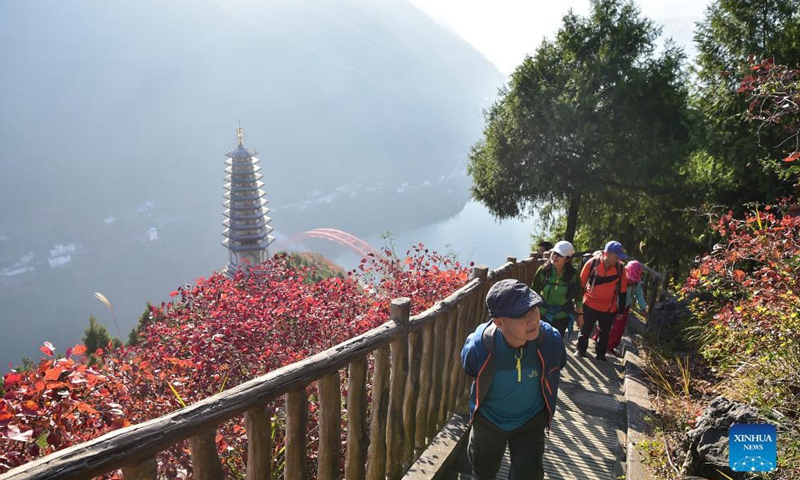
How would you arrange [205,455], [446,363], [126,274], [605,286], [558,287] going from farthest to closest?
1. [126,274]
2. [605,286]
3. [558,287]
4. [446,363]
5. [205,455]

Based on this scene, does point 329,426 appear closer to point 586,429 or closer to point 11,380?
→ point 11,380

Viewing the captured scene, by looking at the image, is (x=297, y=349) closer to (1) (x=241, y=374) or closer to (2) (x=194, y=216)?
(1) (x=241, y=374)

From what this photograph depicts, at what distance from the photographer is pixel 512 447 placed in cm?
300

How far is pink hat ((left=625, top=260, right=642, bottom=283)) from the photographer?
19.4ft

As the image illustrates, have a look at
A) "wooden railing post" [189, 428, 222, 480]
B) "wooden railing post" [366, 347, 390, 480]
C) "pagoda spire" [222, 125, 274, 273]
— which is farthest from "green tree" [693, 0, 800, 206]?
"pagoda spire" [222, 125, 274, 273]

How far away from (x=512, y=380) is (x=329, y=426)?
3.27 feet

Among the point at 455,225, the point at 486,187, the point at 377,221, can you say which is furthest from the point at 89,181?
the point at 486,187

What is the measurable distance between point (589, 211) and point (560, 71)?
16.4 ft

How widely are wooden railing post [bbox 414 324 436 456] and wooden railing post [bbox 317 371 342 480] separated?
0.94 metres

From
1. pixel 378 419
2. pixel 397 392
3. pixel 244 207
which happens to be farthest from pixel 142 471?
pixel 244 207

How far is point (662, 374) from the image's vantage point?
525 cm

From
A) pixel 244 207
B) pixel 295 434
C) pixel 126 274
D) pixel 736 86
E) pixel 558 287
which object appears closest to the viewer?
pixel 295 434

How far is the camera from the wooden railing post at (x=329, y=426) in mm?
2527

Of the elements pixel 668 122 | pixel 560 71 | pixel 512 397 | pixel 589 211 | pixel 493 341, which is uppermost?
pixel 560 71
